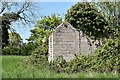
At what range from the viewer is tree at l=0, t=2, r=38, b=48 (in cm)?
863

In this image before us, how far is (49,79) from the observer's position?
402cm

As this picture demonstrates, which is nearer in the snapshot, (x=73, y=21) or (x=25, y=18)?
(x=73, y=21)

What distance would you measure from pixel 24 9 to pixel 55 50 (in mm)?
3493

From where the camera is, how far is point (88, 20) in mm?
5812

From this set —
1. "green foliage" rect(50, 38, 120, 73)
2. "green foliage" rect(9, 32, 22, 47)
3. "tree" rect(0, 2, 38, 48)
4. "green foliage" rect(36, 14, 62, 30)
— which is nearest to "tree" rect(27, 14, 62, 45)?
"green foliage" rect(36, 14, 62, 30)

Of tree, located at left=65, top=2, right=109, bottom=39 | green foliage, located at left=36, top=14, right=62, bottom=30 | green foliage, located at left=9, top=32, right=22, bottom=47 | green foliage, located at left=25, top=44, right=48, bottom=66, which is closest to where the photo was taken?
tree, located at left=65, top=2, right=109, bottom=39

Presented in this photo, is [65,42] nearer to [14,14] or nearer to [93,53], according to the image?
[93,53]

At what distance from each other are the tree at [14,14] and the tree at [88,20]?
2.88 meters

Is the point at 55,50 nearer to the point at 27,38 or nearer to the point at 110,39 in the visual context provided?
the point at 110,39

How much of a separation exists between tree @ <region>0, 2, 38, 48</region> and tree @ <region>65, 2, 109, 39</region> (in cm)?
288

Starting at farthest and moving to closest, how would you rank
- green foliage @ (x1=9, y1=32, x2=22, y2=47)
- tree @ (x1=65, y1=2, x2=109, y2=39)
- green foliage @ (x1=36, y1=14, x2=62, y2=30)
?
green foliage @ (x1=9, y1=32, x2=22, y2=47) → green foliage @ (x1=36, y1=14, x2=62, y2=30) → tree @ (x1=65, y1=2, x2=109, y2=39)

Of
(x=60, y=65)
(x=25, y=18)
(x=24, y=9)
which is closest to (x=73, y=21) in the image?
(x=60, y=65)

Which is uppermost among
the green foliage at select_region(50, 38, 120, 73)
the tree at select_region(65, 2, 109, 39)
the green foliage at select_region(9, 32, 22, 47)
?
the tree at select_region(65, 2, 109, 39)

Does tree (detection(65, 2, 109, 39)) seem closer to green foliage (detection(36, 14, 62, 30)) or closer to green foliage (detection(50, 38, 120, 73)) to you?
green foliage (detection(50, 38, 120, 73))
